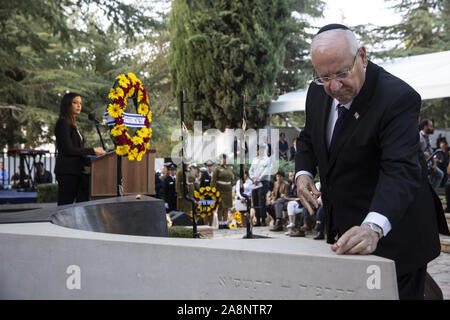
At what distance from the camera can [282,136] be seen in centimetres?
1727

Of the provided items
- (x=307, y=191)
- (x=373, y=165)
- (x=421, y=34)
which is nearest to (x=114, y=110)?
(x=307, y=191)

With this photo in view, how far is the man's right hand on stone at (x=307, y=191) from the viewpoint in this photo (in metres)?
2.26

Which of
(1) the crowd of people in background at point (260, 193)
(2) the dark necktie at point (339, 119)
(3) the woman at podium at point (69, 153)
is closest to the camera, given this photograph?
(2) the dark necktie at point (339, 119)

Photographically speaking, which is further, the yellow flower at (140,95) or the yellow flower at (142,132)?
the yellow flower at (140,95)

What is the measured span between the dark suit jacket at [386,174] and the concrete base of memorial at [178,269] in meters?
0.22

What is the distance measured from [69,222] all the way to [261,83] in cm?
1766

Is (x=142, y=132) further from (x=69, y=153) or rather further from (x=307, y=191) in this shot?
(x=307, y=191)

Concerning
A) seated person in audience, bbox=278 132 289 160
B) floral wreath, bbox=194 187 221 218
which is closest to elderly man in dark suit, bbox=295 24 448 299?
floral wreath, bbox=194 187 221 218

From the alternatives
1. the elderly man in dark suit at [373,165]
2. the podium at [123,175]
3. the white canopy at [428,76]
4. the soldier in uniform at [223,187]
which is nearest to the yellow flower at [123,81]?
the podium at [123,175]

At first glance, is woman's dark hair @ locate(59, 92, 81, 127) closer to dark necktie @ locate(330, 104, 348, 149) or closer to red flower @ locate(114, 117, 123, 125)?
red flower @ locate(114, 117, 123, 125)

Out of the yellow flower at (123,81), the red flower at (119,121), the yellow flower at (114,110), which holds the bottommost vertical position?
the red flower at (119,121)

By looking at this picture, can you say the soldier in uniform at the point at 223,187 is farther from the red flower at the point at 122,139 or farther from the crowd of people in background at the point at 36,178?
the red flower at the point at 122,139

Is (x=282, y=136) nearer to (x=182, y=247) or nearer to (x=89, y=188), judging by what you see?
(x=89, y=188)

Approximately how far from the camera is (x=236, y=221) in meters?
13.3
